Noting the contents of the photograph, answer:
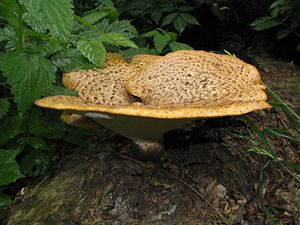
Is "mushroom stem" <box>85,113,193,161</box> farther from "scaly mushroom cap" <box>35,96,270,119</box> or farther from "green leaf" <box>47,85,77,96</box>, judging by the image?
"green leaf" <box>47,85,77,96</box>

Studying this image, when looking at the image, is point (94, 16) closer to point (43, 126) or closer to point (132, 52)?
point (132, 52)

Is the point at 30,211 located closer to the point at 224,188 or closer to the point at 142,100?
the point at 142,100

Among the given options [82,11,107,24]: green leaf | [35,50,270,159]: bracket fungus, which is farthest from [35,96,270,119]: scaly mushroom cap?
[82,11,107,24]: green leaf

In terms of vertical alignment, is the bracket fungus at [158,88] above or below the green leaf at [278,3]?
above

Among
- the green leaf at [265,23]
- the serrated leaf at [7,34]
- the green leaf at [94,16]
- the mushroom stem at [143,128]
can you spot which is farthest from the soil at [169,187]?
the green leaf at [265,23]

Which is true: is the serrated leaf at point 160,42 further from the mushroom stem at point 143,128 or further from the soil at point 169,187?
the mushroom stem at point 143,128
